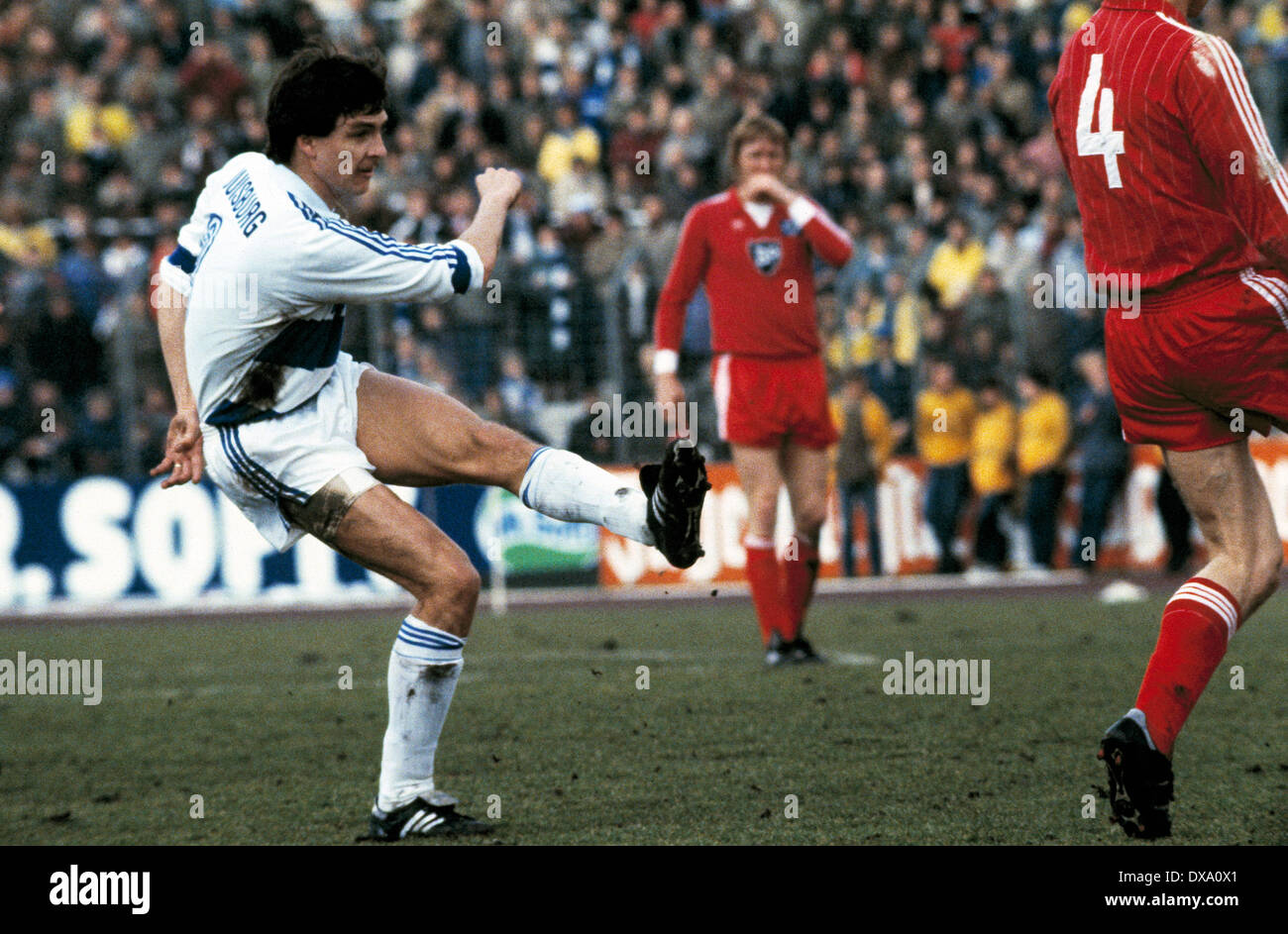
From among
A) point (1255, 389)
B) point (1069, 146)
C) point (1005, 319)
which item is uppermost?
point (1005, 319)

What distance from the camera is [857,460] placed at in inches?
648

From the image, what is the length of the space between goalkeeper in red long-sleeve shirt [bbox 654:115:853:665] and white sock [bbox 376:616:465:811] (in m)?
4.06

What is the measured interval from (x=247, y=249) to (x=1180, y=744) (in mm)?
3798

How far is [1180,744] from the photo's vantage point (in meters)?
6.68

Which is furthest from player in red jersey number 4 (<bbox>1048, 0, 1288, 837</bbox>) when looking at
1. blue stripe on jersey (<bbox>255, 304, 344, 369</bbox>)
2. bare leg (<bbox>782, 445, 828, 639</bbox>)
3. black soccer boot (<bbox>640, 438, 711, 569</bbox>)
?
bare leg (<bbox>782, 445, 828, 639</bbox>)

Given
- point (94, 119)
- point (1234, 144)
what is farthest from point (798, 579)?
point (94, 119)

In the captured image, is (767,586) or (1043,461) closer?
(767,586)

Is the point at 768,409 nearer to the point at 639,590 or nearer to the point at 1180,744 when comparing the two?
the point at 1180,744

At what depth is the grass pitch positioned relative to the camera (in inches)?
218

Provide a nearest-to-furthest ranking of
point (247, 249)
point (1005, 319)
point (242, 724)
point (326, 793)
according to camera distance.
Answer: point (247, 249) → point (326, 793) → point (242, 724) → point (1005, 319)

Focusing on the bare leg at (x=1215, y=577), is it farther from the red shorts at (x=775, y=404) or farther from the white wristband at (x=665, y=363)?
the white wristband at (x=665, y=363)

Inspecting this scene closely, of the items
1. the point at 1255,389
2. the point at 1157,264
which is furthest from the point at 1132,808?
the point at 1157,264

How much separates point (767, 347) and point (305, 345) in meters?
4.50

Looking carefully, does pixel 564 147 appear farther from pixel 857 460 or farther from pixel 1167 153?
pixel 1167 153
